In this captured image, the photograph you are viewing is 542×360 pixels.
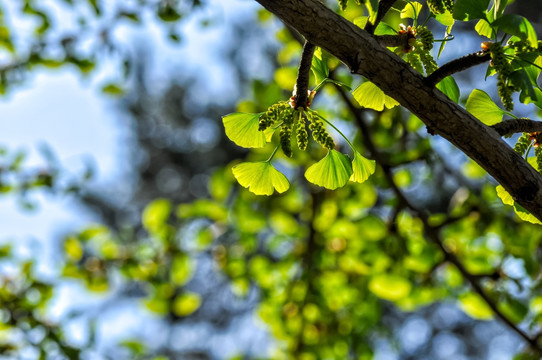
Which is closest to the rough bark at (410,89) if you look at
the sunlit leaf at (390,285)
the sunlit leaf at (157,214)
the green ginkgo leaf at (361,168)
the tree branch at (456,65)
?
the tree branch at (456,65)

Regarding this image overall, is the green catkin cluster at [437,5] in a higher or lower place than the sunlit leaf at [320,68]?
higher

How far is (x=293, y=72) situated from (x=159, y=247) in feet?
2.63

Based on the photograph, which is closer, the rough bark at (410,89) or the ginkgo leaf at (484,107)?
the rough bark at (410,89)

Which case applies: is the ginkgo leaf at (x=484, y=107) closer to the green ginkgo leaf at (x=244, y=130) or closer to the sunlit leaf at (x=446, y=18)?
the sunlit leaf at (x=446, y=18)

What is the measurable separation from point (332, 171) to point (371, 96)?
96mm

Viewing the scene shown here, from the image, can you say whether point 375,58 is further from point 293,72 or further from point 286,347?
point 286,347

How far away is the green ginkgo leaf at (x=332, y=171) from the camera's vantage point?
1.98 ft

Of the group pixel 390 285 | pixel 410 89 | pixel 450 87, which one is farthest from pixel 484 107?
pixel 390 285

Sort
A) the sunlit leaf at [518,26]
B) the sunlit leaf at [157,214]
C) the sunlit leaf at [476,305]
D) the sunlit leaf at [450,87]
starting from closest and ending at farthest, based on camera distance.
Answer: the sunlit leaf at [518,26]
the sunlit leaf at [450,87]
the sunlit leaf at [476,305]
the sunlit leaf at [157,214]

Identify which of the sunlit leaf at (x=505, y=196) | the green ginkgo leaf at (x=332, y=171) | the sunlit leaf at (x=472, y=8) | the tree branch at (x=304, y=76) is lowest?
the green ginkgo leaf at (x=332, y=171)

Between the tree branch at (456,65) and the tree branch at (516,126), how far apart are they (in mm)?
72

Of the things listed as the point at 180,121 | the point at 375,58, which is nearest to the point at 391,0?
the point at 375,58

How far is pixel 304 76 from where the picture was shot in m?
0.52

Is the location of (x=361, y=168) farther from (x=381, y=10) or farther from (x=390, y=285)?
(x=390, y=285)
